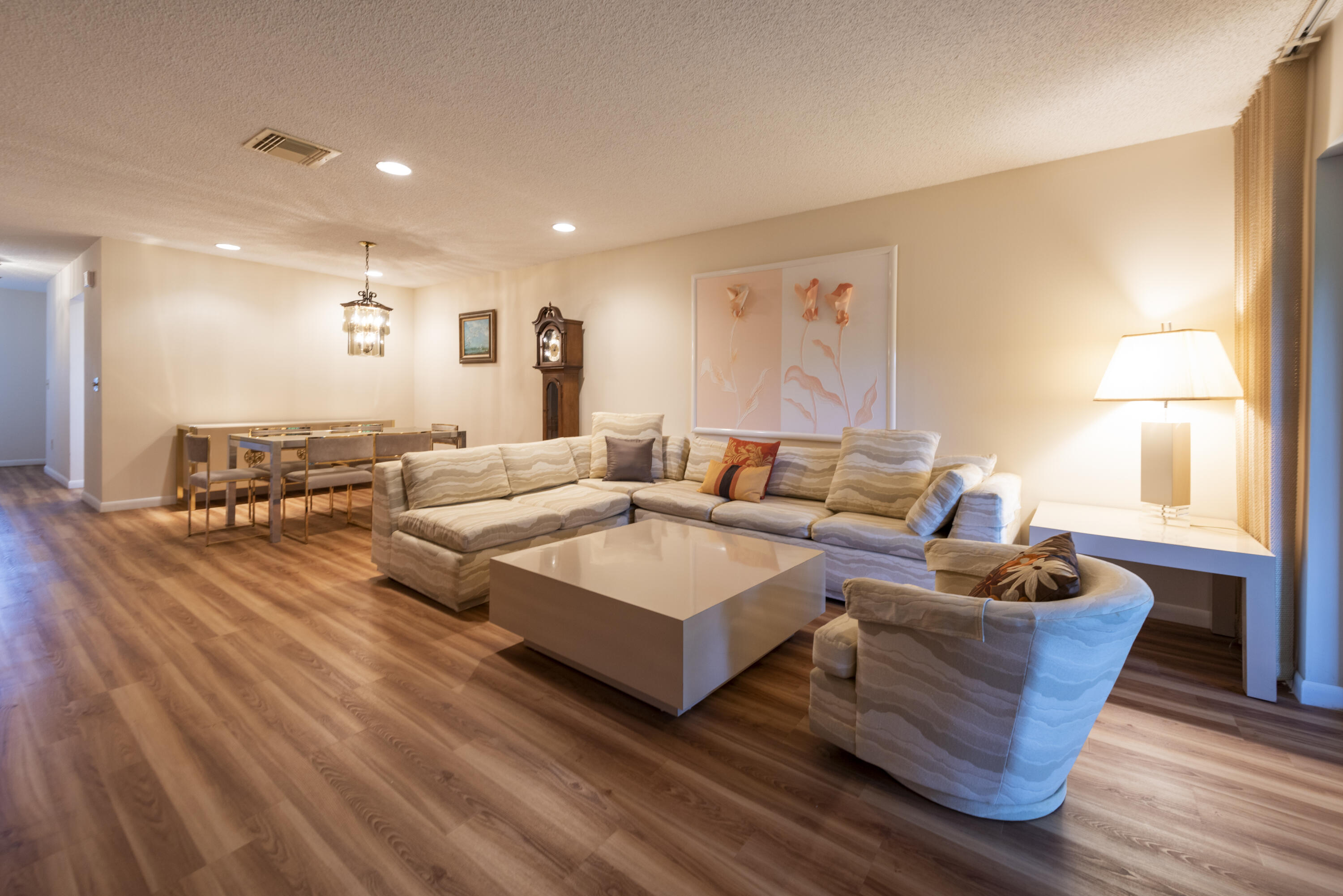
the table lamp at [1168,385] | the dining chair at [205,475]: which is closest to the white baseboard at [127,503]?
the dining chair at [205,475]

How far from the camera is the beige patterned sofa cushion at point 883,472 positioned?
3.33m

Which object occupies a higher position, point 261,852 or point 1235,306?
point 1235,306

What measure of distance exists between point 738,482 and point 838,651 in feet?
7.21

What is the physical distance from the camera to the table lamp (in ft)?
8.05

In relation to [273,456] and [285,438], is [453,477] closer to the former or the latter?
[273,456]

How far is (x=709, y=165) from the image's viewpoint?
10.9ft

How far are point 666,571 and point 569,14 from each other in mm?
2117

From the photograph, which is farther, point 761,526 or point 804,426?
point 804,426

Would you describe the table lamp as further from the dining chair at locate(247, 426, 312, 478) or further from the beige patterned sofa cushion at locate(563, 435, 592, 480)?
the dining chair at locate(247, 426, 312, 478)

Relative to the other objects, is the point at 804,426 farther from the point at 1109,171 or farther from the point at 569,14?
the point at 569,14

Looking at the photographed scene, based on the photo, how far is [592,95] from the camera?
252 centimetres

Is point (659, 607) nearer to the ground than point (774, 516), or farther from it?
nearer to the ground

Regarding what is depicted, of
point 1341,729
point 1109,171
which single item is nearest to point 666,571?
point 1341,729

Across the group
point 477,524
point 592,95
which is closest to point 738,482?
point 477,524
